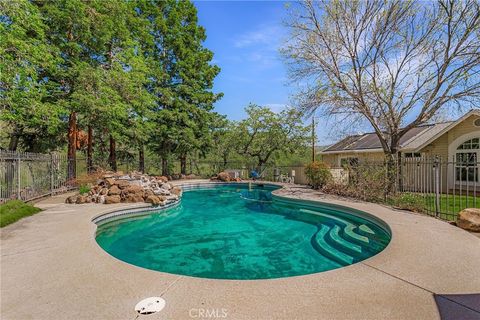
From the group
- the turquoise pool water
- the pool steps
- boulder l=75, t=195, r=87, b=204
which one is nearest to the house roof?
the turquoise pool water

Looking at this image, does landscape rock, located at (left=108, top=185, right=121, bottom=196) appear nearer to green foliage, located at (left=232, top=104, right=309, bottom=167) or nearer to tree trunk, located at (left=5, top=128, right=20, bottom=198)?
tree trunk, located at (left=5, top=128, right=20, bottom=198)

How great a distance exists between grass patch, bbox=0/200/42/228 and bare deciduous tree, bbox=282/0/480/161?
11844 millimetres

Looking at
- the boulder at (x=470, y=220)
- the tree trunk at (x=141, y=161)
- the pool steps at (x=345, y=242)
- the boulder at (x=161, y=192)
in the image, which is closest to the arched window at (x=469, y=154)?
the boulder at (x=470, y=220)

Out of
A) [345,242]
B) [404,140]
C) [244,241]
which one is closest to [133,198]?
[244,241]

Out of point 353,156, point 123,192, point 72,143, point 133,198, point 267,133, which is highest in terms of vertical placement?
point 267,133

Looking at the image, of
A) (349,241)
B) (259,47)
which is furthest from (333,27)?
(349,241)

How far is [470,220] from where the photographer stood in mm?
5512

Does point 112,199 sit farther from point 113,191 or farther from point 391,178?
point 391,178

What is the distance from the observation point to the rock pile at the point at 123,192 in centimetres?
938

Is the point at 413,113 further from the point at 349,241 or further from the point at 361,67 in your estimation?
the point at 349,241

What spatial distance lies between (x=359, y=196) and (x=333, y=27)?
8268 millimetres

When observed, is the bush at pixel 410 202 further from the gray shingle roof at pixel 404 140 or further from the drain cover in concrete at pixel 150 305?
the gray shingle roof at pixel 404 140

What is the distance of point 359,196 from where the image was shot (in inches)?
414

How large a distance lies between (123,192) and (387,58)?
539 inches
